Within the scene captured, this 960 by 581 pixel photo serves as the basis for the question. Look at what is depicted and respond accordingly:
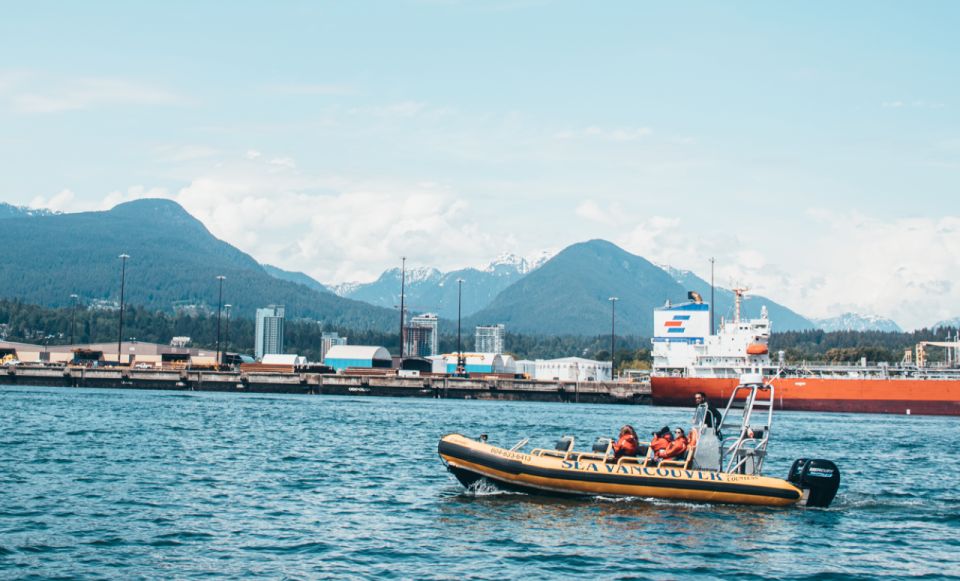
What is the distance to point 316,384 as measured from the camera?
115 m

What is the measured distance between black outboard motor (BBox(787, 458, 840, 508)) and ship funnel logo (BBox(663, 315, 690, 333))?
81893mm

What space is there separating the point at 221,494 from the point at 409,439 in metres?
21.0

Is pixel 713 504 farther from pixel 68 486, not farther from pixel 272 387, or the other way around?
pixel 272 387

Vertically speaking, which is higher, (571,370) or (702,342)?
(702,342)

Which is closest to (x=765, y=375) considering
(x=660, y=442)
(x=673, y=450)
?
(x=660, y=442)

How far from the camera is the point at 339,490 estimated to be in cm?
3181

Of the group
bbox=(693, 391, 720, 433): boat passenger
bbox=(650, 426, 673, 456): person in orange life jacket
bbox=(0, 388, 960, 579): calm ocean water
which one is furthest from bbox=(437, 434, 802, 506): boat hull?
bbox=(693, 391, 720, 433): boat passenger

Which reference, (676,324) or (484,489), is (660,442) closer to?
(484,489)

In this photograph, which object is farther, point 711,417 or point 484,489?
point 484,489

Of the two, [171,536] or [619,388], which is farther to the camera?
[619,388]

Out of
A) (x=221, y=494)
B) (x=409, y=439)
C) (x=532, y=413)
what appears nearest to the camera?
(x=221, y=494)

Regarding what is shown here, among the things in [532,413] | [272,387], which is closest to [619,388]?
[532,413]

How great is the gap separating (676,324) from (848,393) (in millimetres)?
20715

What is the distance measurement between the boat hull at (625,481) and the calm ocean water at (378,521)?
1.37 feet
